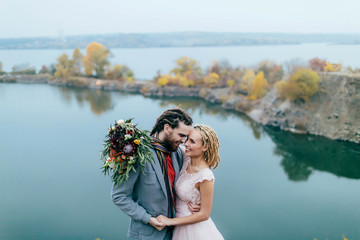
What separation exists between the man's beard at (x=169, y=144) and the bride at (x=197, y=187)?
11 cm

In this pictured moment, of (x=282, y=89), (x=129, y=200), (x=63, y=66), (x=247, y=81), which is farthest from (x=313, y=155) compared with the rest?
(x=63, y=66)

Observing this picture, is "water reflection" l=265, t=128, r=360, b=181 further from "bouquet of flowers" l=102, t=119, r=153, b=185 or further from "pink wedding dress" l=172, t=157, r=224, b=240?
"bouquet of flowers" l=102, t=119, r=153, b=185

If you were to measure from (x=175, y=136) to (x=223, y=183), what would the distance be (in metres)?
11.2

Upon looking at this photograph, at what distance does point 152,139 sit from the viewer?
103 inches

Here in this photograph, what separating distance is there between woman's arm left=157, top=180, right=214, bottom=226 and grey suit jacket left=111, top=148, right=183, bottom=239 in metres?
0.08

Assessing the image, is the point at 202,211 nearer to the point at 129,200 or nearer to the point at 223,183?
the point at 129,200

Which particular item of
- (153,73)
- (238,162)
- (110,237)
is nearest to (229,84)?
(153,73)

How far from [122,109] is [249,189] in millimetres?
16841

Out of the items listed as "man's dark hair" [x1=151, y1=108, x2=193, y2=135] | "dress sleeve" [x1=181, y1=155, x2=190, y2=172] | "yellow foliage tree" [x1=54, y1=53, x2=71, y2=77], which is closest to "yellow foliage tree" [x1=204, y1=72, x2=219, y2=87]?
"yellow foliage tree" [x1=54, y1=53, x2=71, y2=77]

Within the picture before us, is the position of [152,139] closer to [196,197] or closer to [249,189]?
[196,197]

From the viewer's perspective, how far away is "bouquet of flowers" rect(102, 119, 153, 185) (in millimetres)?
2389

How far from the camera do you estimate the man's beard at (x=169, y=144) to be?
2.64 meters

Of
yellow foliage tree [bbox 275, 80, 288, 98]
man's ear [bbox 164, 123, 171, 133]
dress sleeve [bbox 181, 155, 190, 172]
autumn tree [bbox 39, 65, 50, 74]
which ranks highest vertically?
man's ear [bbox 164, 123, 171, 133]

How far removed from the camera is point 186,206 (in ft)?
8.93
